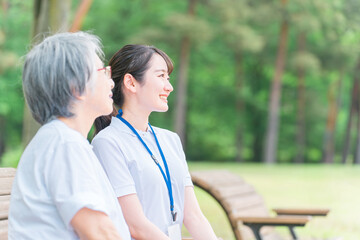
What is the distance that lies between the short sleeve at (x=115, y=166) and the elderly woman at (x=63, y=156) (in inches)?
21.4

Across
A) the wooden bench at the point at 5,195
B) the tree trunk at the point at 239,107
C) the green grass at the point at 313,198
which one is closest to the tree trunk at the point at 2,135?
the tree trunk at the point at 239,107

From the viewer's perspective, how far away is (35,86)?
6.57 ft

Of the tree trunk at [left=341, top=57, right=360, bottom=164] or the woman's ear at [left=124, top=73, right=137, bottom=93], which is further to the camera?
the tree trunk at [left=341, top=57, right=360, bottom=164]

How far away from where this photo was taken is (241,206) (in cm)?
528

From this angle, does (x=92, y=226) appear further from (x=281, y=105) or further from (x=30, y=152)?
(x=281, y=105)

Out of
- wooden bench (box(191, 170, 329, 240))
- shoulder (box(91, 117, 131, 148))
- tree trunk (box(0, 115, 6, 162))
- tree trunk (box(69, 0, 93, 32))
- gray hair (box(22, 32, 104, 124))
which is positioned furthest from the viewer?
tree trunk (box(0, 115, 6, 162))

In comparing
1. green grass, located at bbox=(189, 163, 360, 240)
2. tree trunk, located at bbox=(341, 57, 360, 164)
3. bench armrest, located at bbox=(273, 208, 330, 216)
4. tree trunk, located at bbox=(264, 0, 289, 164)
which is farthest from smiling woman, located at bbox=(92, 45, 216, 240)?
tree trunk, located at bbox=(341, 57, 360, 164)

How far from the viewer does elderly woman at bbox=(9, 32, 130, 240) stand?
1.87 metres

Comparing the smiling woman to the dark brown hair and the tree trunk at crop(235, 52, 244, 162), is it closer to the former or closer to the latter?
the dark brown hair

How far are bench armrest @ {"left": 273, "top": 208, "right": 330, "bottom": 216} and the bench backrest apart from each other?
0.86ft

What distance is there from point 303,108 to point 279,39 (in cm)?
686

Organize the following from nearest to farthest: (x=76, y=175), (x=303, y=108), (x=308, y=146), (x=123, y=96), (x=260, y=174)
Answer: (x=76, y=175)
(x=123, y=96)
(x=260, y=174)
(x=303, y=108)
(x=308, y=146)

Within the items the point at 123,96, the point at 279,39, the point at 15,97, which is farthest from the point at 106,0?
the point at 123,96

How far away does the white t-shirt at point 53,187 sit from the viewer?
1.86m
